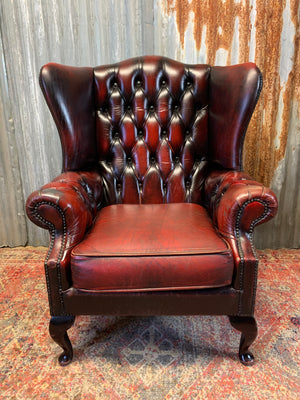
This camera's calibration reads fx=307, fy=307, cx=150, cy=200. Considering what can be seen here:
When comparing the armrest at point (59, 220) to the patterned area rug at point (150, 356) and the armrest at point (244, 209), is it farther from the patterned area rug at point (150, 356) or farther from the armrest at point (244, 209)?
the armrest at point (244, 209)

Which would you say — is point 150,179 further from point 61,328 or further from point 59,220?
point 61,328

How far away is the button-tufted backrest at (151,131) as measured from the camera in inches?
61.4

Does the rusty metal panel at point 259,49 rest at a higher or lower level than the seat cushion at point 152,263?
higher

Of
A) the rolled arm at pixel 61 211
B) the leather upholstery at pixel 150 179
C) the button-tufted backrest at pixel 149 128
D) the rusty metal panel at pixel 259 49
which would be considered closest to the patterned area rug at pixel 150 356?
the leather upholstery at pixel 150 179

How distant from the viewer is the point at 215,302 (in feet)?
3.51

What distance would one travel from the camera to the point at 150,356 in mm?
1226

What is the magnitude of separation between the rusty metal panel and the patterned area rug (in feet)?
2.79

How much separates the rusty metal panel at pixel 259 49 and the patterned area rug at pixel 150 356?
2.79 feet

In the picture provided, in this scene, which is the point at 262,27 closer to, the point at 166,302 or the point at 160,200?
the point at 160,200

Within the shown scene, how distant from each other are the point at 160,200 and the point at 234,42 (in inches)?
41.2

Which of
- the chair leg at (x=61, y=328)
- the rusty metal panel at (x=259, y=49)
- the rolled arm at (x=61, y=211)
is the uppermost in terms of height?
the rusty metal panel at (x=259, y=49)

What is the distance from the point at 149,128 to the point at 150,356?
3.47 feet

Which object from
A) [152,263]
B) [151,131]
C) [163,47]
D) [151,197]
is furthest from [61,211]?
[163,47]

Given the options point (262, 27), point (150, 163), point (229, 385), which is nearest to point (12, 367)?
point (229, 385)
